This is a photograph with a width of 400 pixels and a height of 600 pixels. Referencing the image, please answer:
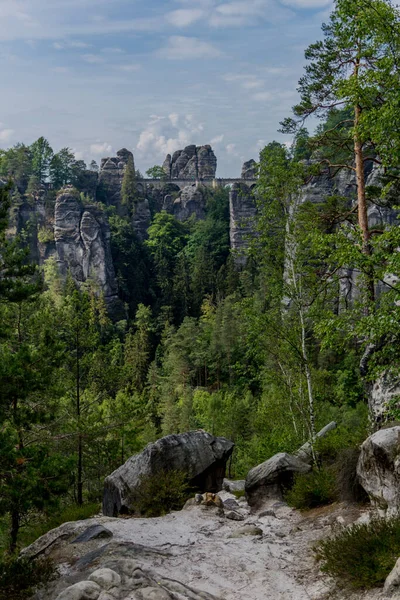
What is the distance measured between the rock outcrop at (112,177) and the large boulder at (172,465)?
→ 7733 cm

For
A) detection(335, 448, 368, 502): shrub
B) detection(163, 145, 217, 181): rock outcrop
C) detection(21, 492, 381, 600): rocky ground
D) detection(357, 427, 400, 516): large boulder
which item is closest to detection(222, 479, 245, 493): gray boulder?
detection(21, 492, 381, 600): rocky ground

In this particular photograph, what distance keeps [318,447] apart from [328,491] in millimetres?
2237

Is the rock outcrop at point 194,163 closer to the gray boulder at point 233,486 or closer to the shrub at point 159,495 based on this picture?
the gray boulder at point 233,486

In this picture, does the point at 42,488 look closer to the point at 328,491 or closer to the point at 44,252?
the point at 328,491

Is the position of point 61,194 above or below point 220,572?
above

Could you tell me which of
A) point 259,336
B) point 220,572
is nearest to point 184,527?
point 220,572

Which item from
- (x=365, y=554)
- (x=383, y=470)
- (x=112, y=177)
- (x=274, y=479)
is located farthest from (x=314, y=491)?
(x=112, y=177)

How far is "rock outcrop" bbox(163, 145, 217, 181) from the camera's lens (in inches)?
3706

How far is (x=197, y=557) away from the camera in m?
7.55

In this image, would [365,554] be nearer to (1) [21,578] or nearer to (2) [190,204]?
(1) [21,578]

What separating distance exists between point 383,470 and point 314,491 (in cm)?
261

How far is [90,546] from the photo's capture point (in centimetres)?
806

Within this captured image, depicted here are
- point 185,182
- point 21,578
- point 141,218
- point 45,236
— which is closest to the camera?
point 21,578

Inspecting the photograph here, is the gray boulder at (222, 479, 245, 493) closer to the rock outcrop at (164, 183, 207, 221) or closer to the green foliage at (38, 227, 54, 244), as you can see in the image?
the green foliage at (38, 227, 54, 244)
